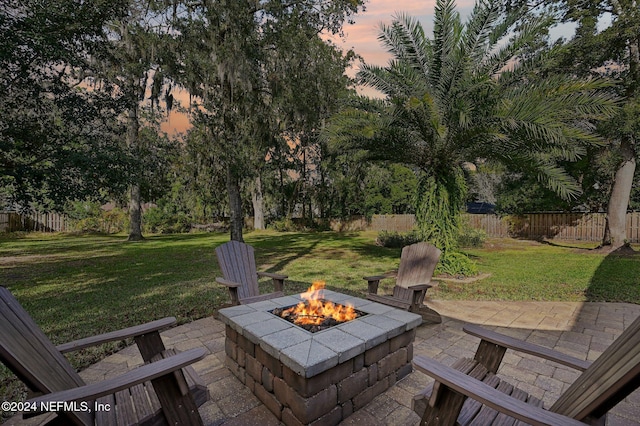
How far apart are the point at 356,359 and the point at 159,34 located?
11.6 m

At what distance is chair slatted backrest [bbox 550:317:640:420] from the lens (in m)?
1.02

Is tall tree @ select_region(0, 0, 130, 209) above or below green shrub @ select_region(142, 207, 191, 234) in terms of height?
above

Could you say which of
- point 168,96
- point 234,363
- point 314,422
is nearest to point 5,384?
point 234,363

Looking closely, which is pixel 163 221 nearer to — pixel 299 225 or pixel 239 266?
pixel 299 225

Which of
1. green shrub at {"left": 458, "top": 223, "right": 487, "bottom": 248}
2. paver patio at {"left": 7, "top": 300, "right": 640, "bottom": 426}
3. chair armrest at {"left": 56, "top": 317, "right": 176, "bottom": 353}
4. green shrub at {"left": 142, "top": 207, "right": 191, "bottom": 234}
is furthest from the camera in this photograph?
green shrub at {"left": 142, "top": 207, "right": 191, "bottom": 234}

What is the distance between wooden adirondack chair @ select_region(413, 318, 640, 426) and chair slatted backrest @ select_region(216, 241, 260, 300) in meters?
2.37

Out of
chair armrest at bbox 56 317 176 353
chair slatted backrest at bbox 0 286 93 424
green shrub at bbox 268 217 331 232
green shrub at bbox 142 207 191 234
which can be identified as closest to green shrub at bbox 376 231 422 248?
green shrub at bbox 268 217 331 232

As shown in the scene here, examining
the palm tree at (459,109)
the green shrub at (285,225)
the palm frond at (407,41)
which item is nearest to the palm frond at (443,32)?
the palm tree at (459,109)

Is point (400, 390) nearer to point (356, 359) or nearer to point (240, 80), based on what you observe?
point (356, 359)

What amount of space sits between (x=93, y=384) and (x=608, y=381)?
1946 mm

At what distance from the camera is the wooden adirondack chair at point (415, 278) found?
3264 mm

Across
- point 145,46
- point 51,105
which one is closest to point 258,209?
point 145,46

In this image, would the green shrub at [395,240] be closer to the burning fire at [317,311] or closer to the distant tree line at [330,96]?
the distant tree line at [330,96]

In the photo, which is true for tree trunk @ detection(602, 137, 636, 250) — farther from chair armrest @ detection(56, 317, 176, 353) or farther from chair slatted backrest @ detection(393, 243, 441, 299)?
chair armrest @ detection(56, 317, 176, 353)
